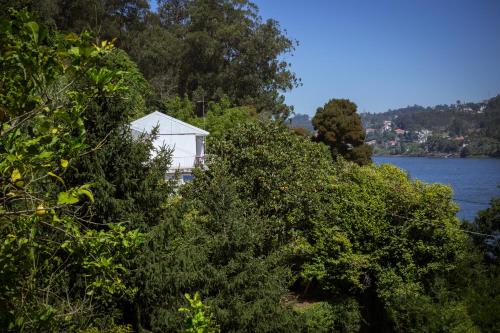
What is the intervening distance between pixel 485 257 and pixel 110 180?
14572 millimetres

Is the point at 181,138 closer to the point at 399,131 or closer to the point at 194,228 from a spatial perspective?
the point at 194,228

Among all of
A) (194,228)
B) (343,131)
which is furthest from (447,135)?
(194,228)

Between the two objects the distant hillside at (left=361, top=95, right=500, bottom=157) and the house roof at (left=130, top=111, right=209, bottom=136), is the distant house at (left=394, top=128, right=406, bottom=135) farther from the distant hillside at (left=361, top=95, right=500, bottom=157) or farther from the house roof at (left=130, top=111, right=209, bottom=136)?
the house roof at (left=130, top=111, right=209, bottom=136)

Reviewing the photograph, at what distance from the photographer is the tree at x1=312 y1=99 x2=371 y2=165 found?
1694 inches

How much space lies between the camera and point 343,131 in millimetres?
43250

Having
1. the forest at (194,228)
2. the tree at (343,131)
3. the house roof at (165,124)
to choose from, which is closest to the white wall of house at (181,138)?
the house roof at (165,124)

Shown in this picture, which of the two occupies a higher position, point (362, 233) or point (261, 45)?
point (261, 45)

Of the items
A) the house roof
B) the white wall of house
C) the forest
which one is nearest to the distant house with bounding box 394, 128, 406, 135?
the white wall of house

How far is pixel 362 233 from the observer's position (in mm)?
18266

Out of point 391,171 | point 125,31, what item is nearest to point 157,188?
point 391,171

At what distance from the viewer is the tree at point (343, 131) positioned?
43031mm

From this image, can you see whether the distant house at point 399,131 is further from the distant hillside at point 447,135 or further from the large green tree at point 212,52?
the large green tree at point 212,52

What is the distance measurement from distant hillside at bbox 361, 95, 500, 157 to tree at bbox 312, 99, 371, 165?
39.2 m

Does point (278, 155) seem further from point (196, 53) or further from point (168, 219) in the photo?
point (196, 53)
